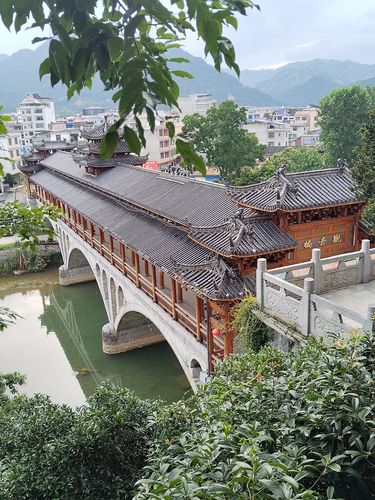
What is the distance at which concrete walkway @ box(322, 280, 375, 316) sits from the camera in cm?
852

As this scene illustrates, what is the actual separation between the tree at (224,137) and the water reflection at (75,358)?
759 inches

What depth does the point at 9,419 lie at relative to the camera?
26.4 ft

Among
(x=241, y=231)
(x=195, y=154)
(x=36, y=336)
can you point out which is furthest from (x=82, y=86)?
(x=36, y=336)

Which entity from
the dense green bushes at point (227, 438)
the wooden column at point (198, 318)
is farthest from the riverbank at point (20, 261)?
the dense green bushes at point (227, 438)

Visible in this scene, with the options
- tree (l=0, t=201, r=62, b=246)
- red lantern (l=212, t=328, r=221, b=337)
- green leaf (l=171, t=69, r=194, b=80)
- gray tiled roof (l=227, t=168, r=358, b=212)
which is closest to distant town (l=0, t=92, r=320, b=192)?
gray tiled roof (l=227, t=168, r=358, b=212)

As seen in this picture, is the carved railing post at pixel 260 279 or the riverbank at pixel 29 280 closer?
the carved railing post at pixel 260 279

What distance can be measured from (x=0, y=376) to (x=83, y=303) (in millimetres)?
19767

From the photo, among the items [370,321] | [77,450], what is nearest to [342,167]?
[370,321]

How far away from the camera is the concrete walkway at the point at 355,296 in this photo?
8516 mm

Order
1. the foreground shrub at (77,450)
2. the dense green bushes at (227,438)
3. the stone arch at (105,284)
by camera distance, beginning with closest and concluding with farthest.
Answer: the dense green bushes at (227,438) → the foreground shrub at (77,450) → the stone arch at (105,284)

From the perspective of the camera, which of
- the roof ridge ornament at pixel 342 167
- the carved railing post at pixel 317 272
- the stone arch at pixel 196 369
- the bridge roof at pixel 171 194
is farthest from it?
the bridge roof at pixel 171 194

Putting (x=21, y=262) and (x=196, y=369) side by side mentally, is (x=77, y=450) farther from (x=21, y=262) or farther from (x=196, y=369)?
(x=21, y=262)

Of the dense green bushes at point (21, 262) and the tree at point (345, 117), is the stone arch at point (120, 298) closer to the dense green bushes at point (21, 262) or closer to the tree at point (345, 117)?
the dense green bushes at point (21, 262)

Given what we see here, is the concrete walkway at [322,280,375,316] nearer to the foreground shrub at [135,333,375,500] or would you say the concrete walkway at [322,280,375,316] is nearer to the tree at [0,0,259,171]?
the foreground shrub at [135,333,375,500]
